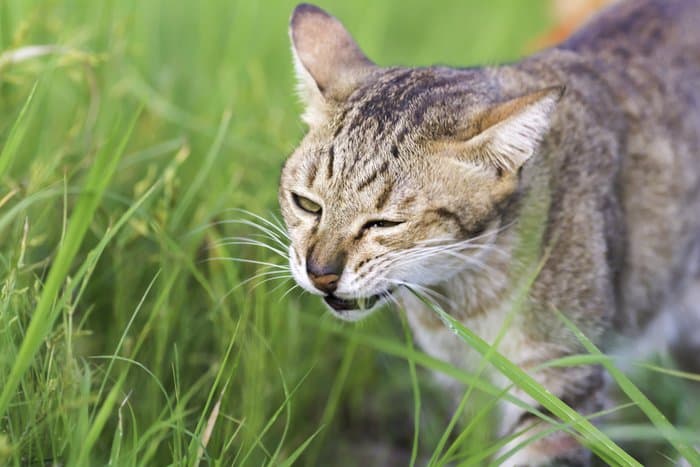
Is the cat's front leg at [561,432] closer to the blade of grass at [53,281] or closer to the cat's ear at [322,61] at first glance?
the cat's ear at [322,61]

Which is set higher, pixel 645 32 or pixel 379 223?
pixel 645 32

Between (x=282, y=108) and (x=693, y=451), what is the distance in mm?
2726

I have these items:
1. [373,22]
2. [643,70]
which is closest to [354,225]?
[643,70]

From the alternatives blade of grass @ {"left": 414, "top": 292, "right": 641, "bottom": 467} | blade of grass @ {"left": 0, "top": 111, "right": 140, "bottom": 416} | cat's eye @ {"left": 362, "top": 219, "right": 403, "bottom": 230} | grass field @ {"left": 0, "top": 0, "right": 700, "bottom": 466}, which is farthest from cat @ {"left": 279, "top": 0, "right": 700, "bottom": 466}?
blade of grass @ {"left": 0, "top": 111, "right": 140, "bottom": 416}

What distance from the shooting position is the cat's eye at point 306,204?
2500 millimetres

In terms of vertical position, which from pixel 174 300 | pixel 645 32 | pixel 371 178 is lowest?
pixel 174 300

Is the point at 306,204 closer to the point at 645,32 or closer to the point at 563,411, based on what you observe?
the point at 563,411

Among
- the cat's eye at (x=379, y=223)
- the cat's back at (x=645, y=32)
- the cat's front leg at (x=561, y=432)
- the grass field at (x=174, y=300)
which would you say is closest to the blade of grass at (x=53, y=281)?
the grass field at (x=174, y=300)

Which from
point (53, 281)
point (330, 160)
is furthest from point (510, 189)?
point (53, 281)

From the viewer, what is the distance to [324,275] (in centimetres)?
233

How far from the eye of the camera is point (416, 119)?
8.23 ft

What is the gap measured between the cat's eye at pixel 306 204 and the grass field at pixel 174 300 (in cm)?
20

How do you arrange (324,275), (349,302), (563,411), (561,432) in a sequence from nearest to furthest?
(563,411), (324,275), (349,302), (561,432)

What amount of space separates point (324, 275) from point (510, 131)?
606 mm
